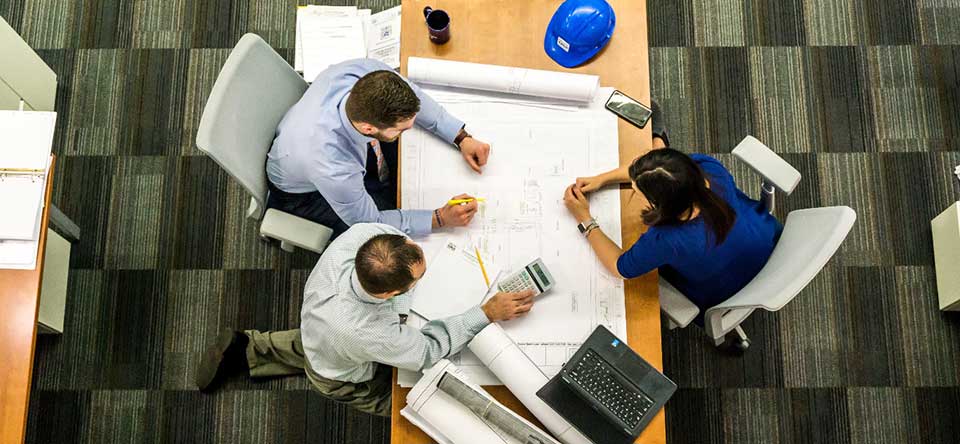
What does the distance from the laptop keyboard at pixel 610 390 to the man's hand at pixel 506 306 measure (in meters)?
0.20

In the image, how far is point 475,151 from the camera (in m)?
1.82

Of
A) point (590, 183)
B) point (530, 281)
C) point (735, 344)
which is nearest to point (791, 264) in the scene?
point (590, 183)

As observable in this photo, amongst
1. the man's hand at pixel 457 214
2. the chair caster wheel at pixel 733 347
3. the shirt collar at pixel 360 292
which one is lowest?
the chair caster wheel at pixel 733 347

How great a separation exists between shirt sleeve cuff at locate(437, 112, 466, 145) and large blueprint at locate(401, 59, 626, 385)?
51mm

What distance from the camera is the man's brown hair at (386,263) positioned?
153 cm

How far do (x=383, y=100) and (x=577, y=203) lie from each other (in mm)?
549

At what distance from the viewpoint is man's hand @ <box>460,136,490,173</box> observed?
1.82 metres

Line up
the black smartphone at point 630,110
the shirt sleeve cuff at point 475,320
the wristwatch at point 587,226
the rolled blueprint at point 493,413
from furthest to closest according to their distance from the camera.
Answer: the black smartphone at point 630,110, the wristwatch at point 587,226, the shirt sleeve cuff at point 475,320, the rolled blueprint at point 493,413

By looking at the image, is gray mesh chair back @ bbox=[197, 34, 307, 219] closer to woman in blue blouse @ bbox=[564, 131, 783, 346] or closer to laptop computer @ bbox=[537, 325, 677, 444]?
woman in blue blouse @ bbox=[564, 131, 783, 346]

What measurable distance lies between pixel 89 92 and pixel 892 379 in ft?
10.9

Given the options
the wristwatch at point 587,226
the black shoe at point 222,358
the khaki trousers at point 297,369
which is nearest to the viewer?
the wristwatch at point 587,226

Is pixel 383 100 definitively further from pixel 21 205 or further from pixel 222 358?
pixel 222 358

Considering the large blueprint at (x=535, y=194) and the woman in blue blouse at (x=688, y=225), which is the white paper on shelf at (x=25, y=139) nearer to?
the large blueprint at (x=535, y=194)

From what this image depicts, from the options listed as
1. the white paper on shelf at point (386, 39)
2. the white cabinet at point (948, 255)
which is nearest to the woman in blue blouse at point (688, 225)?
the white paper on shelf at point (386, 39)
